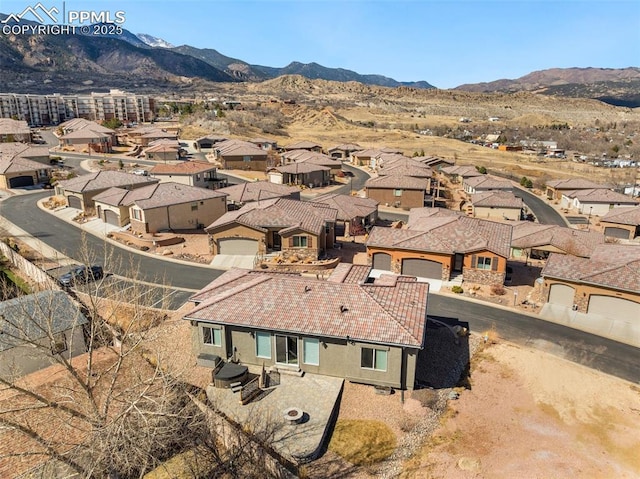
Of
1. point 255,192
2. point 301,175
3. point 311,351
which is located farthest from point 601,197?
point 311,351

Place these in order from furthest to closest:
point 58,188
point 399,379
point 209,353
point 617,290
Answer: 1. point 58,188
2. point 617,290
3. point 209,353
4. point 399,379

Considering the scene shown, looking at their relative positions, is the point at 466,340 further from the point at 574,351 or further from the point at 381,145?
the point at 381,145

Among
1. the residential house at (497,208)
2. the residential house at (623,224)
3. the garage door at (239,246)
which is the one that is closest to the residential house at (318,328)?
the garage door at (239,246)

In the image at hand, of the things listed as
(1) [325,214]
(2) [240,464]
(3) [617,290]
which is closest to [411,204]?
(1) [325,214]

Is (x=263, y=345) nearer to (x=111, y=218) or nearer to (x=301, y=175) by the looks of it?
(x=111, y=218)

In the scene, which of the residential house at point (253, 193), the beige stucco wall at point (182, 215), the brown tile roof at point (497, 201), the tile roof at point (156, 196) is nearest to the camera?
the beige stucco wall at point (182, 215)

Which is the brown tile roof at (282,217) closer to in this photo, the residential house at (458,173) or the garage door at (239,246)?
the garage door at (239,246)
